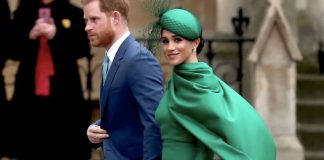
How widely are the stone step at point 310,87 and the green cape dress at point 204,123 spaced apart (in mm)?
6522

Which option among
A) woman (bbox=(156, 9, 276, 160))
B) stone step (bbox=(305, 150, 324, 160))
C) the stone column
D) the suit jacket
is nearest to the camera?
woman (bbox=(156, 9, 276, 160))

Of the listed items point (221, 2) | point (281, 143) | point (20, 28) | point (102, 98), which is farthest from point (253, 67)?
→ point (102, 98)

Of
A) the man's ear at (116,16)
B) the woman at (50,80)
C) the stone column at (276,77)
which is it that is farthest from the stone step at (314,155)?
the man's ear at (116,16)

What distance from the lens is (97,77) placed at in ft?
38.7

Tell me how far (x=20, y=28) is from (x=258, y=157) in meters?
4.92

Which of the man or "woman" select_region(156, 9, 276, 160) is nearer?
"woman" select_region(156, 9, 276, 160)

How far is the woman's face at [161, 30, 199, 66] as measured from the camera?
4.47 metres

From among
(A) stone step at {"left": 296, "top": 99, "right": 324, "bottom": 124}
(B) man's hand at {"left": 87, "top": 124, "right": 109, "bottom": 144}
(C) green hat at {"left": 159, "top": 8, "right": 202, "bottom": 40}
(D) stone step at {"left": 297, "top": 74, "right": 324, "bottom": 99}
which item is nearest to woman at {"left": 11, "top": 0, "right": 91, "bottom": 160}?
(A) stone step at {"left": 296, "top": 99, "right": 324, "bottom": 124}

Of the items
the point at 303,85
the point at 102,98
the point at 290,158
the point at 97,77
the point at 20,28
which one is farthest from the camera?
the point at 97,77

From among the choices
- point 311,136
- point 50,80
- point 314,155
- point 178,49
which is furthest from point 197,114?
point 311,136

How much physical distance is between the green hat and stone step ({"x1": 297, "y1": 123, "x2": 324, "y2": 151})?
605 centimetres

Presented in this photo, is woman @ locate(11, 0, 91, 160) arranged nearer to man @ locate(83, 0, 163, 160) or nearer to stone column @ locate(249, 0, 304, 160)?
stone column @ locate(249, 0, 304, 160)

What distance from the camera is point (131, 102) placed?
474 centimetres

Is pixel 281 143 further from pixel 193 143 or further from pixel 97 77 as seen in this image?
pixel 193 143
